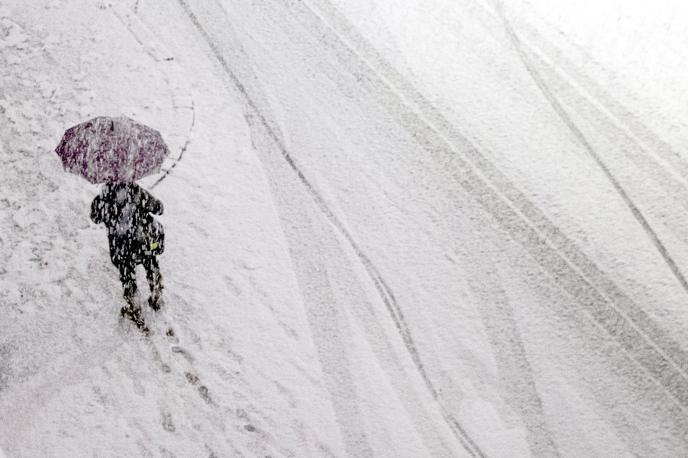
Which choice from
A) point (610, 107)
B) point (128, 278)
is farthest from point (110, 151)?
point (610, 107)

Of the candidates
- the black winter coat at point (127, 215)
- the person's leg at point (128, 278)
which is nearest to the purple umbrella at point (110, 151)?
the black winter coat at point (127, 215)

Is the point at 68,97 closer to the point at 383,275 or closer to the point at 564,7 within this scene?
the point at 383,275

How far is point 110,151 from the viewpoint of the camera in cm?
516

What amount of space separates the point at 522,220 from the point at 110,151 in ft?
12.7

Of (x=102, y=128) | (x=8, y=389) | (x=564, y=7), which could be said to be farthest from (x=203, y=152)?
(x=564, y=7)

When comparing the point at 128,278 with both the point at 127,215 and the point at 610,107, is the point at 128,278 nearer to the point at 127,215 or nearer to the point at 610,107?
the point at 127,215

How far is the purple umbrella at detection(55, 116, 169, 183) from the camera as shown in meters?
5.15

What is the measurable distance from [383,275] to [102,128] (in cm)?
276

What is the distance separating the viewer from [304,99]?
7.57m

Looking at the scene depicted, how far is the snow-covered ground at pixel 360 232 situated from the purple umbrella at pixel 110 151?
1302 mm

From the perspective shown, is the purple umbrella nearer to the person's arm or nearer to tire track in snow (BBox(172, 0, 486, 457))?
the person's arm

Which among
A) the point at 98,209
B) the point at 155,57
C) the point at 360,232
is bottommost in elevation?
the point at 98,209

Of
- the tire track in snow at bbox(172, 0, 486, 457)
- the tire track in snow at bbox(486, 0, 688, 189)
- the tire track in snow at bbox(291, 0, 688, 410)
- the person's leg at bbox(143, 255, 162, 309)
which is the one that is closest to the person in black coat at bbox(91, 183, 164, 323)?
the person's leg at bbox(143, 255, 162, 309)

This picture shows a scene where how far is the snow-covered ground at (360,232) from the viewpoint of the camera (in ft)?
18.1
